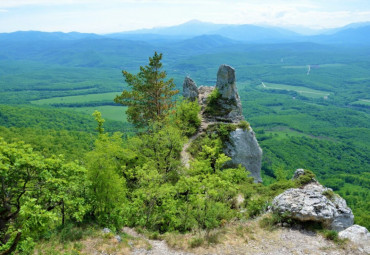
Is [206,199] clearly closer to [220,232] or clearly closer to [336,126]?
[220,232]

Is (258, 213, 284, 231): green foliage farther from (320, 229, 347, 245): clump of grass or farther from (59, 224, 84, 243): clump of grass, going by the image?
(59, 224, 84, 243): clump of grass

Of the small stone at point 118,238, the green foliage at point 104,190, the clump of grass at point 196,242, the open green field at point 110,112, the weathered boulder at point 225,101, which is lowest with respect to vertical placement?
the open green field at point 110,112

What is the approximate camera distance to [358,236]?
18844 mm

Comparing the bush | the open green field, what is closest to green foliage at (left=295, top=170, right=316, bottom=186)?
the bush

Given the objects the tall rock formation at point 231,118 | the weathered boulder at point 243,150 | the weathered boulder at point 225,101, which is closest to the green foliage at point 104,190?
the weathered boulder at point 243,150

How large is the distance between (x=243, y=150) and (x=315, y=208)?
17.4 metres

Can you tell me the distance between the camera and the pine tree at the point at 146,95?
37.0 metres

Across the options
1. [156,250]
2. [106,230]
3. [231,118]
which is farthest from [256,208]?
[231,118]

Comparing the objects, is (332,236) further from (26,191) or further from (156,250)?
(26,191)

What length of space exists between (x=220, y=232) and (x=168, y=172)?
911 cm

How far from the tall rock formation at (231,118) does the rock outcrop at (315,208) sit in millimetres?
14324

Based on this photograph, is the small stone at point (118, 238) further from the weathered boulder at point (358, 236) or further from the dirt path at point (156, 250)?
the weathered boulder at point (358, 236)

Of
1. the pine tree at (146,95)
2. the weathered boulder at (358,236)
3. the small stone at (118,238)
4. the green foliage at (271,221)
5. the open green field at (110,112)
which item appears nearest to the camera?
the weathered boulder at (358,236)

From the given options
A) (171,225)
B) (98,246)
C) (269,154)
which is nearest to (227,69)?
(171,225)
